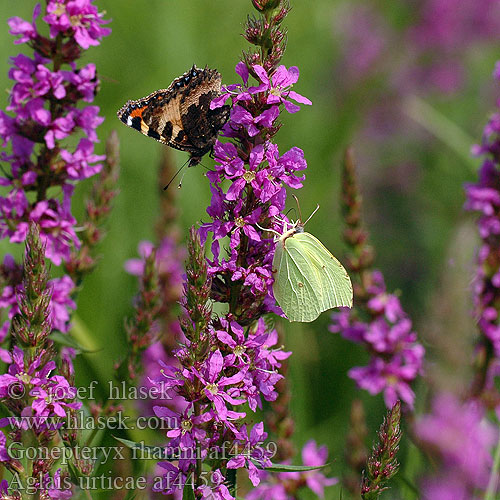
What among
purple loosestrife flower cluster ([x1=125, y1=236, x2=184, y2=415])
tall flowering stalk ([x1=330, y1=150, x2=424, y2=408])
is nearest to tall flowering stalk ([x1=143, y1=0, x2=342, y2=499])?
tall flowering stalk ([x1=330, y1=150, x2=424, y2=408])

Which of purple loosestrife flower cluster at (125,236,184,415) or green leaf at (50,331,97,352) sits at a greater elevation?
purple loosestrife flower cluster at (125,236,184,415)

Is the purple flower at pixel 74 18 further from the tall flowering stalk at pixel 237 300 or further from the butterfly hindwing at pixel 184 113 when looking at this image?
the tall flowering stalk at pixel 237 300

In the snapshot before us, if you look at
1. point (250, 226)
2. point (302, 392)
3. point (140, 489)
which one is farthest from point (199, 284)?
point (302, 392)

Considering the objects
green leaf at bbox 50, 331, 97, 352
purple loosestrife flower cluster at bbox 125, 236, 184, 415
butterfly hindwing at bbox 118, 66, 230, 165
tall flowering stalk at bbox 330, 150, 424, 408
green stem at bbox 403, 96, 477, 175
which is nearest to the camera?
butterfly hindwing at bbox 118, 66, 230, 165

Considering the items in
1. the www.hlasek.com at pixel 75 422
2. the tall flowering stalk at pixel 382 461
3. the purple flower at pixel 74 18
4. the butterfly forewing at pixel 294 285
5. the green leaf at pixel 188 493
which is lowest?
the green leaf at pixel 188 493

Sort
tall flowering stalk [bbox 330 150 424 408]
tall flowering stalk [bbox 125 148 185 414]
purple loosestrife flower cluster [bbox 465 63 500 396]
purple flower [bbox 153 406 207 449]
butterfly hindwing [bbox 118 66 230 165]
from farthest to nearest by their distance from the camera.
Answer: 1. tall flowering stalk [bbox 125 148 185 414]
2. tall flowering stalk [bbox 330 150 424 408]
3. purple loosestrife flower cluster [bbox 465 63 500 396]
4. butterfly hindwing [bbox 118 66 230 165]
5. purple flower [bbox 153 406 207 449]

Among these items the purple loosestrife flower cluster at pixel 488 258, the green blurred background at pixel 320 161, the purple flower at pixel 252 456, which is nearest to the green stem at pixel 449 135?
the green blurred background at pixel 320 161

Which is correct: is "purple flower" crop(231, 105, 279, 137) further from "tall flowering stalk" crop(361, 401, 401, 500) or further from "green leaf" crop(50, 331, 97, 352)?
"green leaf" crop(50, 331, 97, 352)

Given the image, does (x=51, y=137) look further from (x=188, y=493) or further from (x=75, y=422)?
(x=188, y=493)
